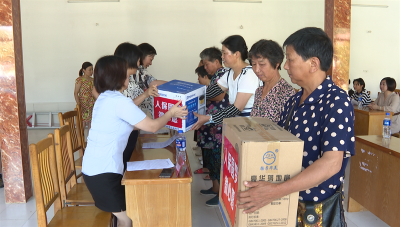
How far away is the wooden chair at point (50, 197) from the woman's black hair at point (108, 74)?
0.49 meters

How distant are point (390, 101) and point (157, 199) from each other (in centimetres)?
455

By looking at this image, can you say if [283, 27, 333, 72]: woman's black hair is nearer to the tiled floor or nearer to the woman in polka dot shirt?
the woman in polka dot shirt

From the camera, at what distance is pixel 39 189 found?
67.6 inches

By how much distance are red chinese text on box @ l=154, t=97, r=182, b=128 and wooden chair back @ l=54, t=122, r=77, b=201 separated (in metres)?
0.68

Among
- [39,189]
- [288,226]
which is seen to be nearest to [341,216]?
[288,226]

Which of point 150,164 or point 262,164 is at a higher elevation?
point 262,164

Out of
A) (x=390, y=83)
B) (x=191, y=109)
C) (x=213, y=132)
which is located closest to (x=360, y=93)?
(x=390, y=83)

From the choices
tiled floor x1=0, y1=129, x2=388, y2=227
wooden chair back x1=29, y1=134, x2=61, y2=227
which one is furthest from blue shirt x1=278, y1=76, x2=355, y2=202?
tiled floor x1=0, y1=129, x2=388, y2=227

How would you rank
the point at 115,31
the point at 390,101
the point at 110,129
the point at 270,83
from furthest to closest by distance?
the point at 115,31, the point at 390,101, the point at 270,83, the point at 110,129

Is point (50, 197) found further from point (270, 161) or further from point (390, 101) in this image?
point (390, 101)

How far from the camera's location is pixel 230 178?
1.14 m

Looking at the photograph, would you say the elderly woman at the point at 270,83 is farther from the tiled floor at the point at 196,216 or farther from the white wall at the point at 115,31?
the white wall at the point at 115,31

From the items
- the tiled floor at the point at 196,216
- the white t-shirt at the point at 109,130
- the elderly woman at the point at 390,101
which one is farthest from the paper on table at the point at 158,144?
the elderly woman at the point at 390,101

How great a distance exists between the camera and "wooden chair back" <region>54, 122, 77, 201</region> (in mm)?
2109
